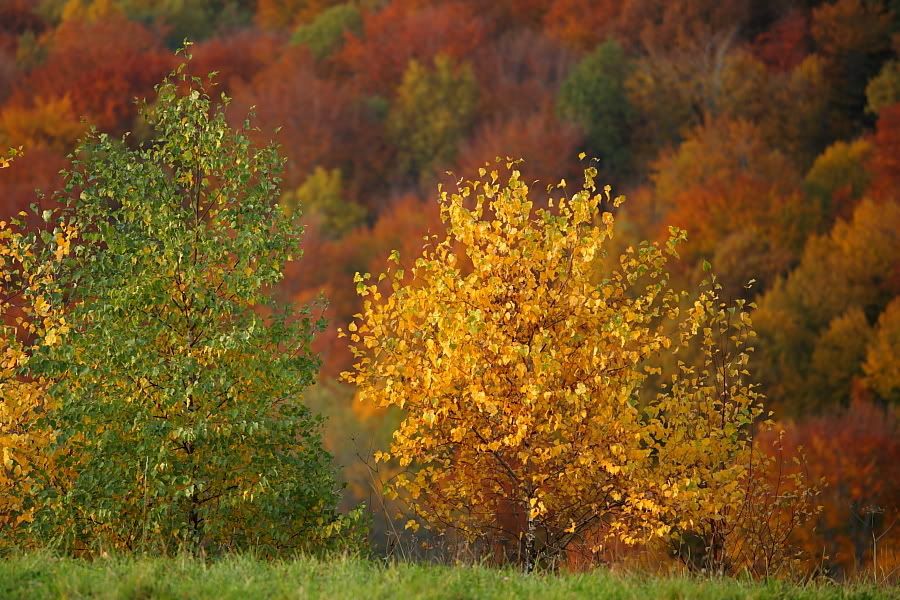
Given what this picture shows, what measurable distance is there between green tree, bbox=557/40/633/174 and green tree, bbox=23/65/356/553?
8850 cm

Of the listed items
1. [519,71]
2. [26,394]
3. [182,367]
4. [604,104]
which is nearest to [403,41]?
[519,71]

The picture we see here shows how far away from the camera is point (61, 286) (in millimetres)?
14625

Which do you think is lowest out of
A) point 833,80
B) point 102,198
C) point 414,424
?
point 414,424

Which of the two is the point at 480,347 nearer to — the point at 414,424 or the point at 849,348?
the point at 414,424

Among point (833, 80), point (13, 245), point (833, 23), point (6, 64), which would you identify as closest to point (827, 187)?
point (833, 80)

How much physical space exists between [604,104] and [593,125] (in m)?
2.38

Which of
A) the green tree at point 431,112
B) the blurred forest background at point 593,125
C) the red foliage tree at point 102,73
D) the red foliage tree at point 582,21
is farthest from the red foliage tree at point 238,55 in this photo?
the red foliage tree at point 582,21

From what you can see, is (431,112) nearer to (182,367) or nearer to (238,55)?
(238,55)

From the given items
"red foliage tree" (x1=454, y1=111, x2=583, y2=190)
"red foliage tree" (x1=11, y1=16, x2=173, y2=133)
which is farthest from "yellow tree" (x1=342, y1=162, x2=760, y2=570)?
"red foliage tree" (x1=11, y1=16, x2=173, y2=133)

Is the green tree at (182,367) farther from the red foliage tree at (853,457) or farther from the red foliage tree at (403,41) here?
the red foliage tree at (403,41)

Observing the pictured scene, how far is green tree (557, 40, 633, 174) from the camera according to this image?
105m

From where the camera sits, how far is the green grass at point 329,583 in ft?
31.8

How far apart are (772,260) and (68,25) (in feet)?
272

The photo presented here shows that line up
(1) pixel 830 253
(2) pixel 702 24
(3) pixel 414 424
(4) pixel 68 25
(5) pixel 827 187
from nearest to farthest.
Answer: (3) pixel 414 424
(1) pixel 830 253
(5) pixel 827 187
(2) pixel 702 24
(4) pixel 68 25
